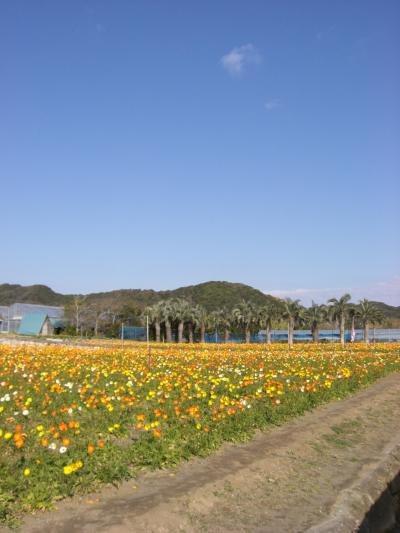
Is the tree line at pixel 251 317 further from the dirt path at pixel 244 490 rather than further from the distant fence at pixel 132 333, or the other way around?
the dirt path at pixel 244 490

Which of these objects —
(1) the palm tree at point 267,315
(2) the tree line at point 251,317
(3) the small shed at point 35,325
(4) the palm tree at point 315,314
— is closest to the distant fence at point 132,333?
(2) the tree line at point 251,317

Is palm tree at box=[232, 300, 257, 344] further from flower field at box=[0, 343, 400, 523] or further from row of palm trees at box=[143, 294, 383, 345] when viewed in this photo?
flower field at box=[0, 343, 400, 523]

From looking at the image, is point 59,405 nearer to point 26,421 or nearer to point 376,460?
point 26,421

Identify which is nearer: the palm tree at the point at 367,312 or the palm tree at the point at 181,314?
the palm tree at the point at 367,312

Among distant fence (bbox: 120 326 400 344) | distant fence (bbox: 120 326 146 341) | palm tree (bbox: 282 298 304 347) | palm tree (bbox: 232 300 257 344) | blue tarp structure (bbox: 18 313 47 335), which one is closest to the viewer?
palm tree (bbox: 282 298 304 347)

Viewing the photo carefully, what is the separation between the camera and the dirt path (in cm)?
487

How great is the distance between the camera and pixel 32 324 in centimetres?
7825

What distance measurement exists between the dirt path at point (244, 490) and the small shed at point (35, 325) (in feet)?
242

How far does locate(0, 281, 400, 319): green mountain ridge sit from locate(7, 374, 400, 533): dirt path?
91.4 metres

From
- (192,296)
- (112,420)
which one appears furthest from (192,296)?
(112,420)

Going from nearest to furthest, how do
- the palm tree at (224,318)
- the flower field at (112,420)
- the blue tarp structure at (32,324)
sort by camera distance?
the flower field at (112,420) → the palm tree at (224,318) → the blue tarp structure at (32,324)

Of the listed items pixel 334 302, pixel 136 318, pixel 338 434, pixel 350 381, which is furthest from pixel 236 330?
pixel 338 434

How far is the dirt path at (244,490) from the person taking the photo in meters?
4.87

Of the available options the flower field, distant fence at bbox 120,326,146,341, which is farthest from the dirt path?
distant fence at bbox 120,326,146,341
